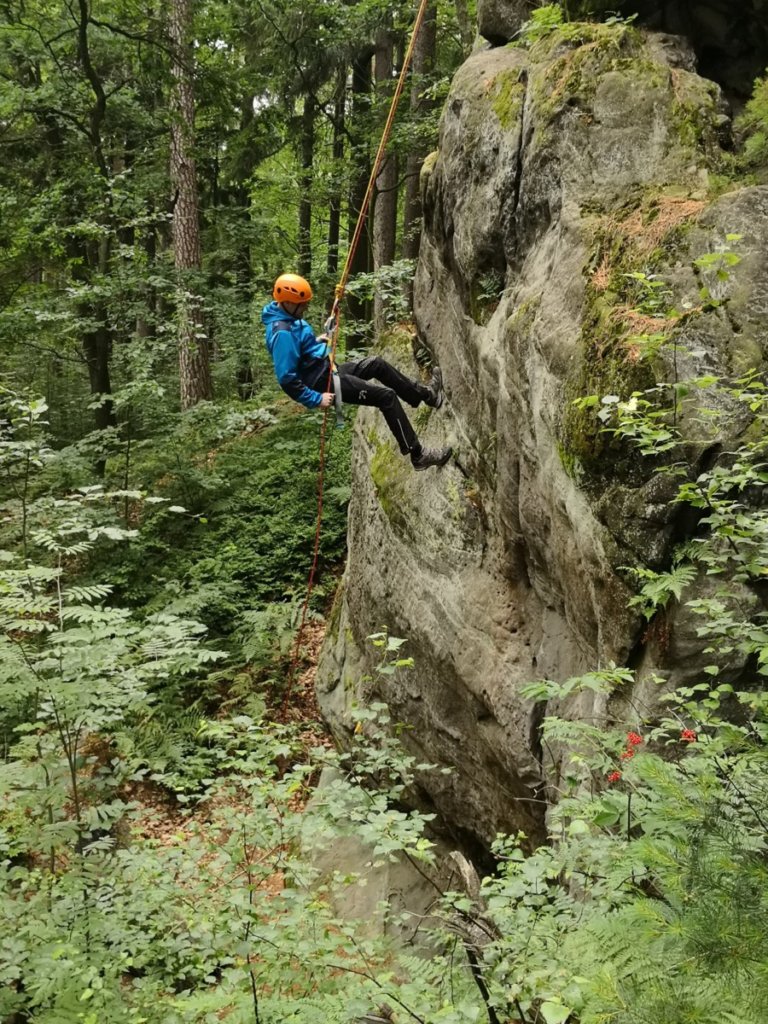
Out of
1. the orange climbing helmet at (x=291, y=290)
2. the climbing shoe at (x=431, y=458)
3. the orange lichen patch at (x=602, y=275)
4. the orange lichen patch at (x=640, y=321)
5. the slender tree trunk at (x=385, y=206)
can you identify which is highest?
the slender tree trunk at (x=385, y=206)

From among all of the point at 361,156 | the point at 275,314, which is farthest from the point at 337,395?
the point at 361,156

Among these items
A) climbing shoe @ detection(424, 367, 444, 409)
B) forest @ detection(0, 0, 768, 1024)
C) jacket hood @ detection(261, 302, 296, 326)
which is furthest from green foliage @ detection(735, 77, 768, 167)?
jacket hood @ detection(261, 302, 296, 326)

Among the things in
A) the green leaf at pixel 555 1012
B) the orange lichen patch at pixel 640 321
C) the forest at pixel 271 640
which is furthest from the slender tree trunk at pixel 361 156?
the green leaf at pixel 555 1012

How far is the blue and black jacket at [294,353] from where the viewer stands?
6.59 m

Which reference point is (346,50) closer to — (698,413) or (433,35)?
(433,35)

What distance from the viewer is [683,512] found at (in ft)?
12.2

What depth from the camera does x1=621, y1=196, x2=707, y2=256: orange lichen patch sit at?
4.26 meters

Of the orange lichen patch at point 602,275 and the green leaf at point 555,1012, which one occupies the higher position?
the orange lichen patch at point 602,275

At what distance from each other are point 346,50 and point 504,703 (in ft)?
52.2

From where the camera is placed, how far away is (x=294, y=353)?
6.64m

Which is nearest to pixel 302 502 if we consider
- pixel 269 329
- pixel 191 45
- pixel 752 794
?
pixel 269 329

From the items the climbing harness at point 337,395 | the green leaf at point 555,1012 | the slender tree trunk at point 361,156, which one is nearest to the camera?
the green leaf at point 555,1012

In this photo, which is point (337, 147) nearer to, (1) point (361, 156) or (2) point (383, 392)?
(1) point (361, 156)

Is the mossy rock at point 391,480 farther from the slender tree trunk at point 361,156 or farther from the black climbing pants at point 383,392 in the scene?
the slender tree trunk at point 361,156
